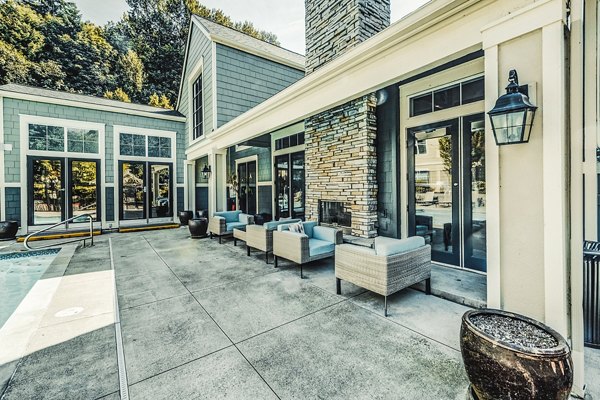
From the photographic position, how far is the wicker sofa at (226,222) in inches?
267

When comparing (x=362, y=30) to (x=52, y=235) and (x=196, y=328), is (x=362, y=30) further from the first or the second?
(x=52, y=235)

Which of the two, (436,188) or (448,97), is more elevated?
(448,97)

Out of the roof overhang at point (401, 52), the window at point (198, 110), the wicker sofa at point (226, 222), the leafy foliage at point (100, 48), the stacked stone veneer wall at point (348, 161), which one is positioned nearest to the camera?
the roof overhang at point (401, 52)

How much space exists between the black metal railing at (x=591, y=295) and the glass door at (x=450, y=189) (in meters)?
1.55

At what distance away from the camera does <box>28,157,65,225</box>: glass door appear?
8.16 m

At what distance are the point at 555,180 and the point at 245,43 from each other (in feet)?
31.6

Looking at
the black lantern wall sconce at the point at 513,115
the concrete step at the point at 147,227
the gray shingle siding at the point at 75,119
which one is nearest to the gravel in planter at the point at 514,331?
the black lantern wall sconce at the point at 513,115

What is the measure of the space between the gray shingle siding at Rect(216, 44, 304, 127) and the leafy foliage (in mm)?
12659

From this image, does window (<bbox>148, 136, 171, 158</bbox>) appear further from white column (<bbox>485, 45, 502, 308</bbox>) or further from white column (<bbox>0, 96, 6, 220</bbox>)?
white column (<bbox>485, 45, 502, 308</bbox>)

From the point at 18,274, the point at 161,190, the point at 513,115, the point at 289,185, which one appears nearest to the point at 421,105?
the point at 513,115

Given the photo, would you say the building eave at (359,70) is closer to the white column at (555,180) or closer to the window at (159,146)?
the white column at (555,180)

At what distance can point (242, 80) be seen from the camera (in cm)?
903

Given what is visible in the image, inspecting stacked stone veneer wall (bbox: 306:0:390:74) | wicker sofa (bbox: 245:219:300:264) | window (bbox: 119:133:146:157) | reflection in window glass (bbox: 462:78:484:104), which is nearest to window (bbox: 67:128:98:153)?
window (bbox: 119:133:146:157)

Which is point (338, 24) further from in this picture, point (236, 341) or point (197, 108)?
point (197, 108)
